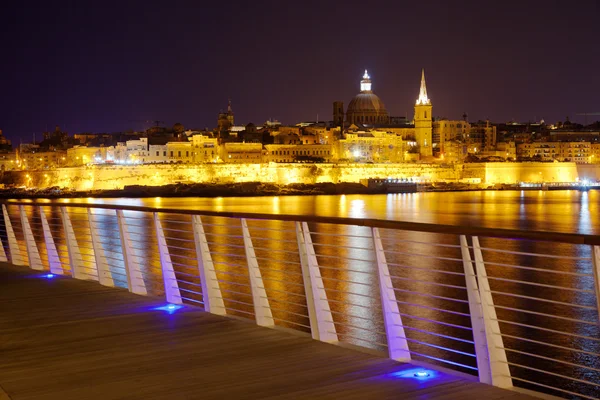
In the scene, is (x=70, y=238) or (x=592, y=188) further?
(x=592, y=188)

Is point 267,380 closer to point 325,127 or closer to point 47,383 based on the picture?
point 47,383

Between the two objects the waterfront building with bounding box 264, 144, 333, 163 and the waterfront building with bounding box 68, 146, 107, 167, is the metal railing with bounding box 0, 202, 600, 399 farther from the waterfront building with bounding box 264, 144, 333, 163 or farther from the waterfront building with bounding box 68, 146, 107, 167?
the waterfront building with bounding box 68, 146, 107, 167

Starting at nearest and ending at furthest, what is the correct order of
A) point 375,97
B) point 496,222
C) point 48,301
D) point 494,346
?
point 494,346 < point 48,301 < point 496,222 < point 375,97

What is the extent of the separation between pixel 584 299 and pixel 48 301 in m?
9.81

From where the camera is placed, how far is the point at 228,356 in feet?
10.0

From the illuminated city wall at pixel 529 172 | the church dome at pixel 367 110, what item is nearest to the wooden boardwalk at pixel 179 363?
the illuminated city wall at pixel 529 172

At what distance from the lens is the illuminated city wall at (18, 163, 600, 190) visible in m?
58.4

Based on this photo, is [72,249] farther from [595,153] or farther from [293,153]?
[595,153]

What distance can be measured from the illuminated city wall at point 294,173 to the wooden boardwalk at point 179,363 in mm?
55424

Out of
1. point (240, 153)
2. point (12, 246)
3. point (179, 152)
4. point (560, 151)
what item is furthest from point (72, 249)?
point (560, 151)

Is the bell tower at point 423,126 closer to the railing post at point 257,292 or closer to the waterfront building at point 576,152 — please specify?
the waterfront building at point 576,152

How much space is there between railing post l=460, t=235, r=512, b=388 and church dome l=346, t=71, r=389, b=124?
8308cm

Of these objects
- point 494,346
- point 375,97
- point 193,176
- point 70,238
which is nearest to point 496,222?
point 70,238

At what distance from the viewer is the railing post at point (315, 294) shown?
3217 millimetres
